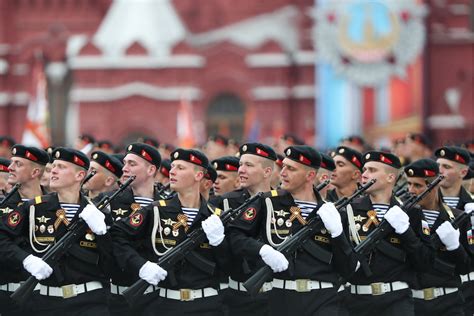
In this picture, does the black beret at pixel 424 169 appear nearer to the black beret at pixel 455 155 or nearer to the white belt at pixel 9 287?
the black beret at pixel 455 155

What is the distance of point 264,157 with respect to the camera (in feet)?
27.0

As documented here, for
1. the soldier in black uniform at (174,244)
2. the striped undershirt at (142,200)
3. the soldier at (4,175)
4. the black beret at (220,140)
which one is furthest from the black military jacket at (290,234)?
the black beret at (220,140)

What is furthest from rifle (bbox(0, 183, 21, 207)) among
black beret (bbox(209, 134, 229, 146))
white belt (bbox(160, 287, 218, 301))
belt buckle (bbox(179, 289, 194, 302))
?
black beret (bbox(209, 134, 229, 146))

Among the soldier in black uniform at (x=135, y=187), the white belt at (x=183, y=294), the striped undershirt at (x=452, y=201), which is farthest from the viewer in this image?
the striped undershirt at (x=452, y=201)

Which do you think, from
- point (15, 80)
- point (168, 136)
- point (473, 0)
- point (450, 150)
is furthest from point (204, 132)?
point (450, 150)

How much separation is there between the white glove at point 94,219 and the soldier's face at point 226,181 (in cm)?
236

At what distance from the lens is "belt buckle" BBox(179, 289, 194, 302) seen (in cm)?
761

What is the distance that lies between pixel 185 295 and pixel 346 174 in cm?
230

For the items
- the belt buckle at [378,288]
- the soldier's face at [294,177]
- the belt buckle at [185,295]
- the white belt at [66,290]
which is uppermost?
the soldier's face at [294,177]

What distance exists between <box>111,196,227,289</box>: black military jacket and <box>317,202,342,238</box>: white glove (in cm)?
70

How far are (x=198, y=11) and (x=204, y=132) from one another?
4692mm

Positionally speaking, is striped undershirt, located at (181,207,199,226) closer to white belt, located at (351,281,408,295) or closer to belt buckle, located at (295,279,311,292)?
belt buckle, located at (295,279,311,292)

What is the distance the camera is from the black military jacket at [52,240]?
7562 mm

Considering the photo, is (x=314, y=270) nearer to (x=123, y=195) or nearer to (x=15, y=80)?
(x=123, y=195)
